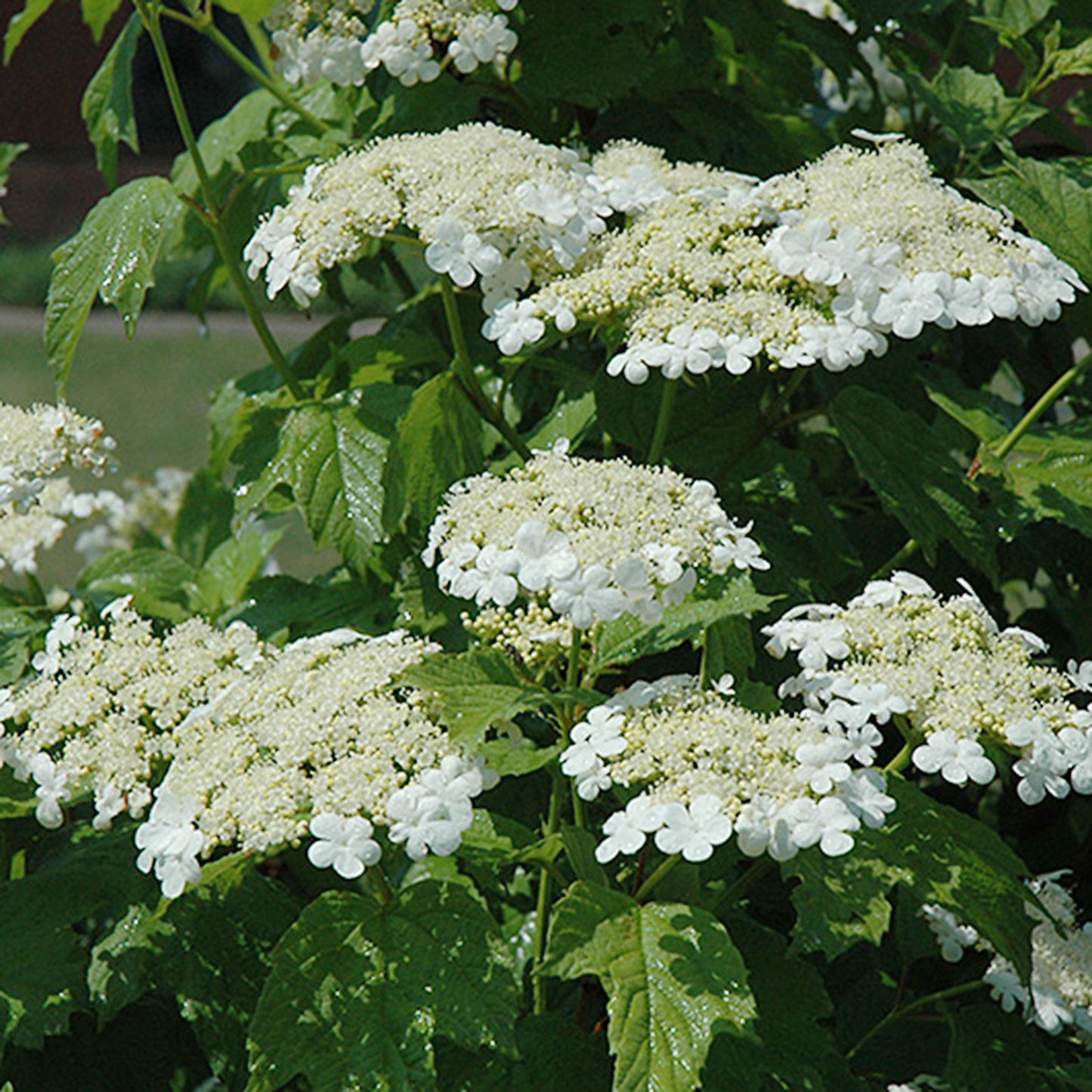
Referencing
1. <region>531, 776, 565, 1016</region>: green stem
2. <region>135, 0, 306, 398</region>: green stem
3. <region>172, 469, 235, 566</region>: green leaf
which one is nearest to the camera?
<region>531, 776, 565, 1016</region>: green stem

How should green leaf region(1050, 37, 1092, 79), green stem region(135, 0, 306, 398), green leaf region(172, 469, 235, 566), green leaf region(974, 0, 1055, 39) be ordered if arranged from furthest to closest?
green leaf region(172, 469, 235, 566) → green leaf region(974, 0, 1055, 39) → green leaf region(1050, 37, 1092, 79) → green stem region(135, 0, 306, 398)

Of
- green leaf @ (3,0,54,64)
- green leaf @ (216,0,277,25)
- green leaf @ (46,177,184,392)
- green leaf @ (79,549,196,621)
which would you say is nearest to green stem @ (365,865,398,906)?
green leaf @ (46,177,184,392)

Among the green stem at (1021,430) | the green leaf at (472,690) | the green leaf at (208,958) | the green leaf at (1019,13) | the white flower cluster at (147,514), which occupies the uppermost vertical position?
the green leaf at (1019,13)

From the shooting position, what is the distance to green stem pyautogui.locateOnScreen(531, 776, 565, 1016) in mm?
1656

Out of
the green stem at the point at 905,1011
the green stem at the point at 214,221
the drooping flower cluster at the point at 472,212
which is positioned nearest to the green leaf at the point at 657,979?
the green stem at the point at 905,1011

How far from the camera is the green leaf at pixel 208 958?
1662 millimetres

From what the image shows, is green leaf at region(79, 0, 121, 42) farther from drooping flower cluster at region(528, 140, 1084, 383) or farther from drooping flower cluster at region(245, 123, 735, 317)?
drooping flower cluster at region(528, 140, 1084, 383)

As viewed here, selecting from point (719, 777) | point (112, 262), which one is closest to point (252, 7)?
point (112, 262)

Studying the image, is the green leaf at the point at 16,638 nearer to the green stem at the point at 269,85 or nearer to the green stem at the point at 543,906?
the green stem at the point at 543,906

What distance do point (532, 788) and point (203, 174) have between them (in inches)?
37.9

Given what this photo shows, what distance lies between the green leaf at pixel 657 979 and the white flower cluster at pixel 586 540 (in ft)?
0.95

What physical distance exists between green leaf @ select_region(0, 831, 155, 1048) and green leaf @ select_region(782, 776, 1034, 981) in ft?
2.54

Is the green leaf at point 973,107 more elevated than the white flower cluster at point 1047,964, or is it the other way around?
the green leaf at point 973,107

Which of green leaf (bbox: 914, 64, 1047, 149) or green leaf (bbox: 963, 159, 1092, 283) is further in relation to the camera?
green leaf (bbox: 914, 64, 1047, 149)
